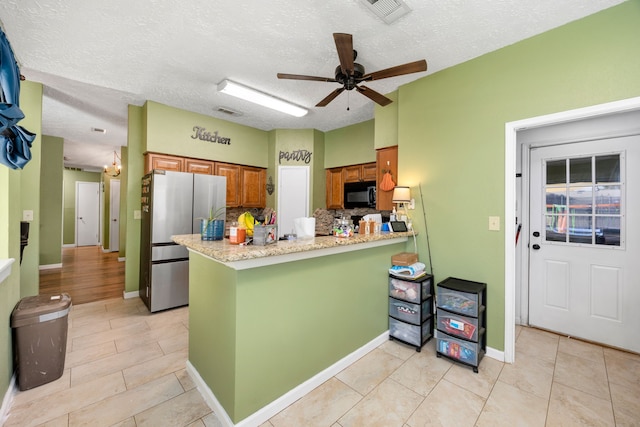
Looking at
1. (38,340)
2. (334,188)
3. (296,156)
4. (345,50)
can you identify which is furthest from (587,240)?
(38,340)

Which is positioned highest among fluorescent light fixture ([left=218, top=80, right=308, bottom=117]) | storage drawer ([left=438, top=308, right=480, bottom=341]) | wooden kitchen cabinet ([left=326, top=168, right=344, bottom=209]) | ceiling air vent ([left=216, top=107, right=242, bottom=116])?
ceiling air vent ([left=216, top=107, right=242, bottom=116])

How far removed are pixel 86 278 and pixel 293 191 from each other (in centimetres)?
430

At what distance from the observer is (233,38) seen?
2.34m

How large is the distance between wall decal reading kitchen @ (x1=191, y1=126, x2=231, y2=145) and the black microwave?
2289 mm

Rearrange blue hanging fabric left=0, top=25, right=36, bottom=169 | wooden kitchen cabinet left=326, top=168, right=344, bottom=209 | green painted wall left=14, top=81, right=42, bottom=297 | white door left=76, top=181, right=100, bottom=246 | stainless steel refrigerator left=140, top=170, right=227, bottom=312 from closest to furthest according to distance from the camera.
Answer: blue hanging fabric left=0, top=25, right=36, bottom=169
green painted wall left=14, top=81, right=42, bottom=297
stainless steel refrigerator left=140, top=170, right=227, bottom=312
wooden kitchen cabinet left=326, top=168, right=344, bottom=209
white door left=76, top=181, right=100, bottom=246

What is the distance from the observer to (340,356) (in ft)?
7.38

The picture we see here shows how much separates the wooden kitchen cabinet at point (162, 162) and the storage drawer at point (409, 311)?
3.61m

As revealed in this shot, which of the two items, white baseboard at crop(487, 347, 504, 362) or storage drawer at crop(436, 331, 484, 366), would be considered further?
white baseboard at crop(487, 347, 504, 362)

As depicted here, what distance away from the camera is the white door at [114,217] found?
799 cm

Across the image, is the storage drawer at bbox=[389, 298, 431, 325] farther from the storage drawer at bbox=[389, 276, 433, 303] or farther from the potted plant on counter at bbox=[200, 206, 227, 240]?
the potted plant on counter at bbox=[200, 206, 227, 240]

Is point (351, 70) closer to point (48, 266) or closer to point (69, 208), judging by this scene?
point (48, 266)

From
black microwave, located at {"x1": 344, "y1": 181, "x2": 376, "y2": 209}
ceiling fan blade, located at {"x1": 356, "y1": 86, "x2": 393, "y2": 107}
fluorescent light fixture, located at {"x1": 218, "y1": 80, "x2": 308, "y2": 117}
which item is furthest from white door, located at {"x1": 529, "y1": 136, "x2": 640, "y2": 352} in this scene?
fluorescent light fixture, located at {"x1": 218, "y1": 80, "x2": 308, "y2": 117}

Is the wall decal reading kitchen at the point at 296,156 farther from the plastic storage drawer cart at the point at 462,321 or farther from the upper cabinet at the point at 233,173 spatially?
the plastic storage drawer cart at the point at 462,321

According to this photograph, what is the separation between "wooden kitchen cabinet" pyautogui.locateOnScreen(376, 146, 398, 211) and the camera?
11.0 ft
